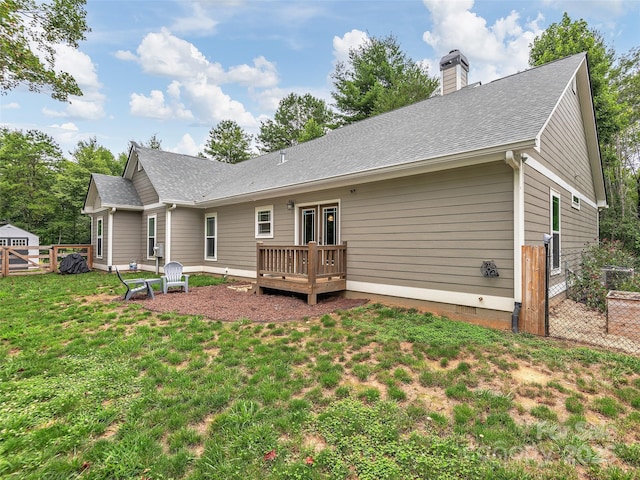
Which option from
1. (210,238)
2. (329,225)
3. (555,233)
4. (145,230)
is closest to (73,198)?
(145,230)

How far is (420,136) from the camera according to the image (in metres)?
Result: 6.85

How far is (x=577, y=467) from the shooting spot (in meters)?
1.96

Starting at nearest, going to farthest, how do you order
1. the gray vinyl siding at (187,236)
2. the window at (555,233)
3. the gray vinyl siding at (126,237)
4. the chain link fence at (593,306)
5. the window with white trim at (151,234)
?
the chain link fence at (593,306) → the window at (555,233) → the gray vinyl siding at (187,236) → the window with white trim at (151,234) → the gray vinyl siding at (126,237)

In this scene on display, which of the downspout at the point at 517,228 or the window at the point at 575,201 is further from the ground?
the window at the point at 575,201

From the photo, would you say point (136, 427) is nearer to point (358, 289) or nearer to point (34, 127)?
point (358, 289)

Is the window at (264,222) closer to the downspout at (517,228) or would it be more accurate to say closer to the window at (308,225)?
the window at (308,225)

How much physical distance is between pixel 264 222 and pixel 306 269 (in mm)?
3095

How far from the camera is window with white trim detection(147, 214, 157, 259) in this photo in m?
12.5

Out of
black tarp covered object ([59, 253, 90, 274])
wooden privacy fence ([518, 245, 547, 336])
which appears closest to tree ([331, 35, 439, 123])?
wooden privacy fence ([518, 245, 547, 336])

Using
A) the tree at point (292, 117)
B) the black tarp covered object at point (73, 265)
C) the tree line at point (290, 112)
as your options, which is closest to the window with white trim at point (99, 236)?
the black tarp covered object at point (73, 265)

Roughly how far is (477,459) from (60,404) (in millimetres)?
3379

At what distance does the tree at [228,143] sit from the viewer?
29859 millimetres

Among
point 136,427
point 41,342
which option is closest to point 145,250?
point 41,342

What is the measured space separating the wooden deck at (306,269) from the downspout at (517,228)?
11.5ft
